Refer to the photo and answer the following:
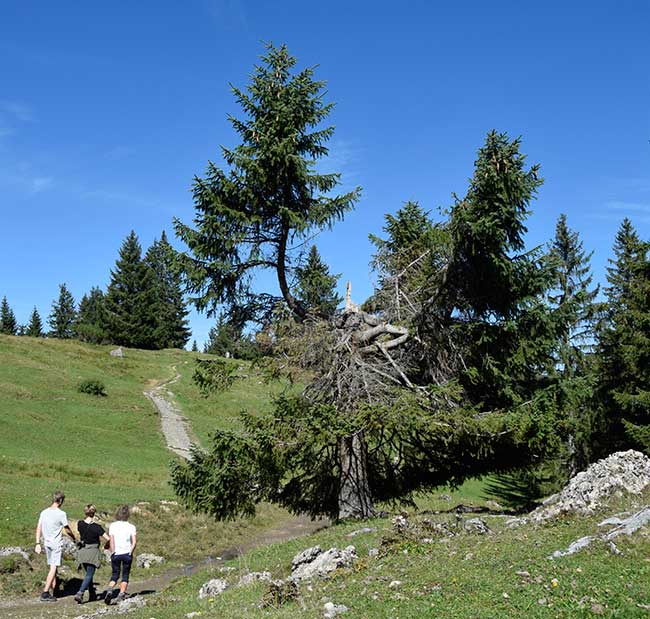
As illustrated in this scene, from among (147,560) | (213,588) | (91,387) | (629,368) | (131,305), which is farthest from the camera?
(131,305)

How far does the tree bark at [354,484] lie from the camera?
1585 centimetres

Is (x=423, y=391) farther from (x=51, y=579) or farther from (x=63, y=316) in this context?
(x=63, y=316)

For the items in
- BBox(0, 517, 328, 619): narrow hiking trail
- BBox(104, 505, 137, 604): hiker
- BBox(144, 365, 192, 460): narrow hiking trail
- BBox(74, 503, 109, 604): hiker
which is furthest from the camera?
BBox(144, 365, 192, 460): narrow hiking trail

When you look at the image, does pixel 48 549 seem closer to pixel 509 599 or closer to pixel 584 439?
pixel 509 599

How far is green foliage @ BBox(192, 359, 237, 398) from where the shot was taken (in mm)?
16984

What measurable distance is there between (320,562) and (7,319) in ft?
411

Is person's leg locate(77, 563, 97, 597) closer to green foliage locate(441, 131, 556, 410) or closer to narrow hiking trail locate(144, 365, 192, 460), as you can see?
green foliage locate(441, 131, 556, 410)

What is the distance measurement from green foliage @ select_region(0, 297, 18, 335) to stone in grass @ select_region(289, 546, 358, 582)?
391 ft

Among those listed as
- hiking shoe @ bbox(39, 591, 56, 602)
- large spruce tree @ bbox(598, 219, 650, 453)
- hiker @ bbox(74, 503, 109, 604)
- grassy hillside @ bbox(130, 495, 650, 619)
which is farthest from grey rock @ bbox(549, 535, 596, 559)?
large spruce tree @ bbox(598, 219, 650, 453)

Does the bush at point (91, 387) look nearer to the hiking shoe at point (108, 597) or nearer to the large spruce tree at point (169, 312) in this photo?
the hiking shoe at point (108, 597)

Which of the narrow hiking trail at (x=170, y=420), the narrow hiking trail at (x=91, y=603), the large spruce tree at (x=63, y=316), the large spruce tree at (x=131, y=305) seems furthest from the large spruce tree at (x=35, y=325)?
the narrow hiking trail at (x=91, y=603)

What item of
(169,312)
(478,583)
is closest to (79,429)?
(478,583)

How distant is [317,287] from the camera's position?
17.7m

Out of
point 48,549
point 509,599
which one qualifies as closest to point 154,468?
point 48,549
